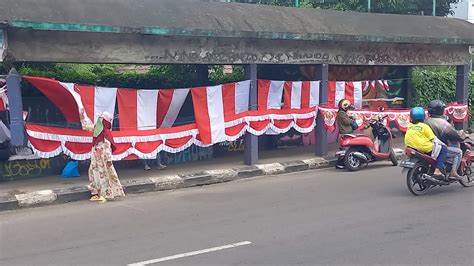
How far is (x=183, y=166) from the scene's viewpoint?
1173cm

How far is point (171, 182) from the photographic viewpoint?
1012 cm

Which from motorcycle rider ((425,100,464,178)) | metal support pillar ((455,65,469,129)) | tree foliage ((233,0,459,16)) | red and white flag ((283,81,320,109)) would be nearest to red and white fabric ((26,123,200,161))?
red and white flag ((283,81,320,109))

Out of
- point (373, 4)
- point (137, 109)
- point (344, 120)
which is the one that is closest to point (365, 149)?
point (344, 120)

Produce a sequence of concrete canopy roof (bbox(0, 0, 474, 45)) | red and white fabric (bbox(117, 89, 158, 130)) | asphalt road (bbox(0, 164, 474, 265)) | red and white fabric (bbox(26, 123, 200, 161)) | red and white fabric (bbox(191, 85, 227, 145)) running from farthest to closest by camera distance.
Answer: red and white fabric (bbox(191, 85, 227, 145)), red and white fabric (bbox(117, 89, 158, 130)), red and white fabric (bbox(26, 123, 200, 161)), concrete canopy roof (bbox(0, 0, 474, 45)), asphalt road (bbox(0, 164, 474, 265))

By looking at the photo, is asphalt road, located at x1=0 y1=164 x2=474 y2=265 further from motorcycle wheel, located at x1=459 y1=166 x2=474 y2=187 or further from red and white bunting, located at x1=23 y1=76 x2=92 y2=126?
red and white bunting, located at x1=23 y1=76 x2=92 y2=126

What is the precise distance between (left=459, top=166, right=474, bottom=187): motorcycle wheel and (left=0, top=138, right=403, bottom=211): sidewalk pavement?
11.7ft

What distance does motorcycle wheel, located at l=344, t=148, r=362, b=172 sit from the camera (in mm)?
11500

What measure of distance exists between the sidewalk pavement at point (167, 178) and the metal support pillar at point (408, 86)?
16.1 ft

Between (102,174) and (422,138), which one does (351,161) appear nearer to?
(422,138)

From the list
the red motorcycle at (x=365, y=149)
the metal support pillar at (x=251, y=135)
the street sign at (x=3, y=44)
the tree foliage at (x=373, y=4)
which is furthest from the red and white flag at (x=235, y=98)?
the tree foliage at (x=373, y=4)

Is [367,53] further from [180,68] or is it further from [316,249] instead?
[316,249]

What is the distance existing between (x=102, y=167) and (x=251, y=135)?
364cm

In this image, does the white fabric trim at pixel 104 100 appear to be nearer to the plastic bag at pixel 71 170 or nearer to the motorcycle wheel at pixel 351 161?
the plastic bag at pixel 71 170

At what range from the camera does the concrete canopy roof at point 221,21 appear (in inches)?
353
